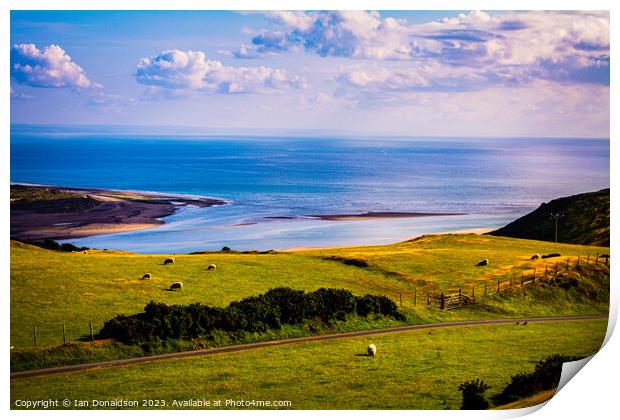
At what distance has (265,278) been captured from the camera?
1495 inches

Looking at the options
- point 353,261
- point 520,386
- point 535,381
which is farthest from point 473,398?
point 353,261

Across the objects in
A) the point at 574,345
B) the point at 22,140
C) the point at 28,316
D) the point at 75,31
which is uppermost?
the point at 75,31

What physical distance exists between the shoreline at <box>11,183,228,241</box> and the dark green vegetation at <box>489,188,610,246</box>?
55.2ft

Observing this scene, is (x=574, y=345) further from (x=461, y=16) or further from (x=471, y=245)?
(x=461, y=16)

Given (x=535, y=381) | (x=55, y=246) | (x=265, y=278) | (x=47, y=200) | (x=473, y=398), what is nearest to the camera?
(x=473, y=398)

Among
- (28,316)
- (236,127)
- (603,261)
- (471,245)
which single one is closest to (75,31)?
(236,127)

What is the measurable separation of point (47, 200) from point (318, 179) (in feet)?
45.4

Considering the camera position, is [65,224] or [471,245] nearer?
[65,224]

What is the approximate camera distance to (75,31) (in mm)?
31875

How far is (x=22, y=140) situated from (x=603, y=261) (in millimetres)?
29504

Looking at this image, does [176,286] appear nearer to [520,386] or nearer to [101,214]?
[101,214]

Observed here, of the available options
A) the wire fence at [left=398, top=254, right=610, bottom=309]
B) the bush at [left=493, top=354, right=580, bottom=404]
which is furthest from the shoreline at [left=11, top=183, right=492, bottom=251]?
the bush at [left=493, top=354, right=580, bottom=404]

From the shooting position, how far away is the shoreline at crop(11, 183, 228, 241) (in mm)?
33719

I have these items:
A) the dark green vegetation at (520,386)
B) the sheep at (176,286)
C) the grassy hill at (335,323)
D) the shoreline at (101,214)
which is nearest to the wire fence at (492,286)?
the grassy hill at (335,323)
